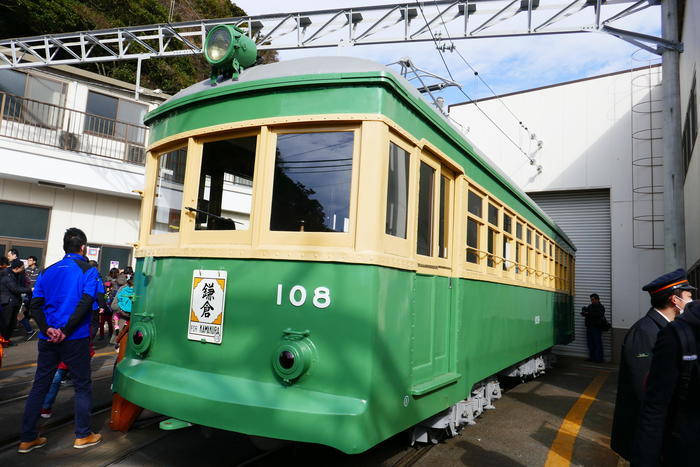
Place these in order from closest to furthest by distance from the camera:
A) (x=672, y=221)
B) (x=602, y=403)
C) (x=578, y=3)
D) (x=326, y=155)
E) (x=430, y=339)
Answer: (x=326, y=155) → (x=430, y=339) → (x=602, y=403) → (x=672, y=221) → (x=578, y=3)

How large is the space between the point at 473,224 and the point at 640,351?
77.1 inches

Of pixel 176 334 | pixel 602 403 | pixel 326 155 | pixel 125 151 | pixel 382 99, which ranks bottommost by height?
pixel 602 403

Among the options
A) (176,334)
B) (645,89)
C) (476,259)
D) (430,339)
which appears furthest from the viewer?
(645,89)

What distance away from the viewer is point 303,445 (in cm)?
390

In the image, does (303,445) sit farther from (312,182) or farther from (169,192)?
(169,192)

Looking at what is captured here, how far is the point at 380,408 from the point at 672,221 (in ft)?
22.9

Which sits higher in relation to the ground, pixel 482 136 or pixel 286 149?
pixel 482 136

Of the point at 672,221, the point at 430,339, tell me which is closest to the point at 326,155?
the point at 430,339

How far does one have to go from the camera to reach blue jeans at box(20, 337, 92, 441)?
399cm

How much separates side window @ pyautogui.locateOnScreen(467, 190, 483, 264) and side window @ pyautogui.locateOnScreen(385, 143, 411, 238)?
1.19 metres

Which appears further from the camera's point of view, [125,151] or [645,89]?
[125,151]

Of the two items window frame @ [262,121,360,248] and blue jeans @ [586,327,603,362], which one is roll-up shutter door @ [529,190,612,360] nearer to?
blue jeans @ [586,327,603,362]

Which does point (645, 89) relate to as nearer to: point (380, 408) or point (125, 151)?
point (380, 408)

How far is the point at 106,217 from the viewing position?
14.8 metres
